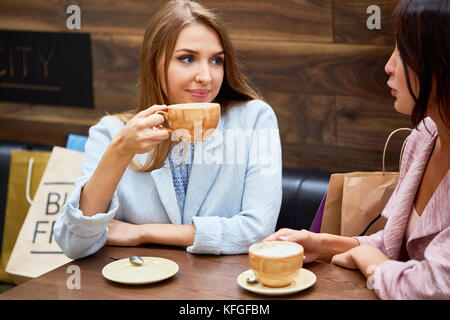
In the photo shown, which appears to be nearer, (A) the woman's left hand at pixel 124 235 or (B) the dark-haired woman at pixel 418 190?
(B) the dark-haired woman at pixel 418 190

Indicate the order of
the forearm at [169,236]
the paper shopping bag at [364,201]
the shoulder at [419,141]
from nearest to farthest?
the shoulder at [419,141], the forearm at [169,236], the paper shopping bag at [364,201]

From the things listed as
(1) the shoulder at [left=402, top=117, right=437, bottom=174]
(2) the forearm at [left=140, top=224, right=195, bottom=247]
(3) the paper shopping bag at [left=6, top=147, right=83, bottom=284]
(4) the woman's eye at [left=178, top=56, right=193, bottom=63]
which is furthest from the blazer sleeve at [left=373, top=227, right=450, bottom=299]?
(3) the paper shopping bag at [left=6, top=147, right=83, bottom=284]

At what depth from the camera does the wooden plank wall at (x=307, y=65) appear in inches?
97.1

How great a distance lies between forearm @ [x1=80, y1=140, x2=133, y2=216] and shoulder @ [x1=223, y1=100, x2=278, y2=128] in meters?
0.50

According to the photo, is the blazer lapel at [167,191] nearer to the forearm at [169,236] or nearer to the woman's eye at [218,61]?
the forearm at [169,236]

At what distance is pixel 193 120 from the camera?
158 cm

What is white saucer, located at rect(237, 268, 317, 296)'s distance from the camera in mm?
1337

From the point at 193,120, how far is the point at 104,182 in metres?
0.37

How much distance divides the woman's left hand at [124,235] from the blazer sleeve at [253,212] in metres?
0.17

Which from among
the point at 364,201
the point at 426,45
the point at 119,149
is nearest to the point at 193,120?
the point at 119,149

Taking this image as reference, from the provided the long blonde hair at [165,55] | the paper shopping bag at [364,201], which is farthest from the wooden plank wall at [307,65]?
the long blonde hair at [165,55]

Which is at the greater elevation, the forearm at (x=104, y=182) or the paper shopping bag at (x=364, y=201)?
the forearm at (x=104, y=182)

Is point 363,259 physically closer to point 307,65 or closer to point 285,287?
point 285,287

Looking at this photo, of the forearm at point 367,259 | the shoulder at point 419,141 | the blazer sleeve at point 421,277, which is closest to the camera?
the blazer sleeve at point 421,277
